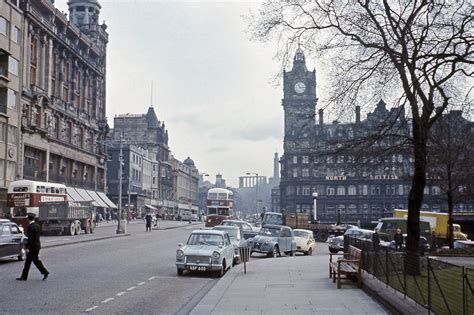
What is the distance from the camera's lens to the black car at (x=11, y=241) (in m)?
23.5

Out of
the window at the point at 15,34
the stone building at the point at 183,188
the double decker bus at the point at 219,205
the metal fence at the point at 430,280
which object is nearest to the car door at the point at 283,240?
the metal fence at the point at 430,280

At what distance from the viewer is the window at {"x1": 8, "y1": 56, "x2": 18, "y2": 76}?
56.9 metres

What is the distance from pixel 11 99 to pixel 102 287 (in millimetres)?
44318

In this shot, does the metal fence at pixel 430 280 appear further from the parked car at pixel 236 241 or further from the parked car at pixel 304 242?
the parked car at pixel 304 242

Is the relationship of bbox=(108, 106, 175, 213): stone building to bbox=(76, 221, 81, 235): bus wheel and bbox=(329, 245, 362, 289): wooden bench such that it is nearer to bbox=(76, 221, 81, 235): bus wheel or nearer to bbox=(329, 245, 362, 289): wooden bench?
bbox=(76, 221, 81, 235): bus wheel

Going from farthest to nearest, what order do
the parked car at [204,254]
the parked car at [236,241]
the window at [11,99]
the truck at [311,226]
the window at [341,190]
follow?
the window at [341,190] < the window at [11,99] < the truck at [311,226] < the parked car at [236,241] < the parked car at [204,254]

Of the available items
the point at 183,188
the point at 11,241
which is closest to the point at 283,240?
the point at 11,241

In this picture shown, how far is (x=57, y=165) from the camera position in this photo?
72.6m

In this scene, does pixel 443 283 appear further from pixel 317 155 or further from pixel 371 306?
pixel 317 155

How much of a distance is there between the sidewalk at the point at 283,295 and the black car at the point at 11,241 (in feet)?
28.8

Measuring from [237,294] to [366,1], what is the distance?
923cm

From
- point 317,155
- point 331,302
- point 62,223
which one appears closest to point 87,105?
point 62,223

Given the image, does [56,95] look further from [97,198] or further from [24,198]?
[24,198]

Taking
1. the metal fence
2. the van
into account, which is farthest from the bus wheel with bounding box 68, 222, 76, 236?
the metal fence
